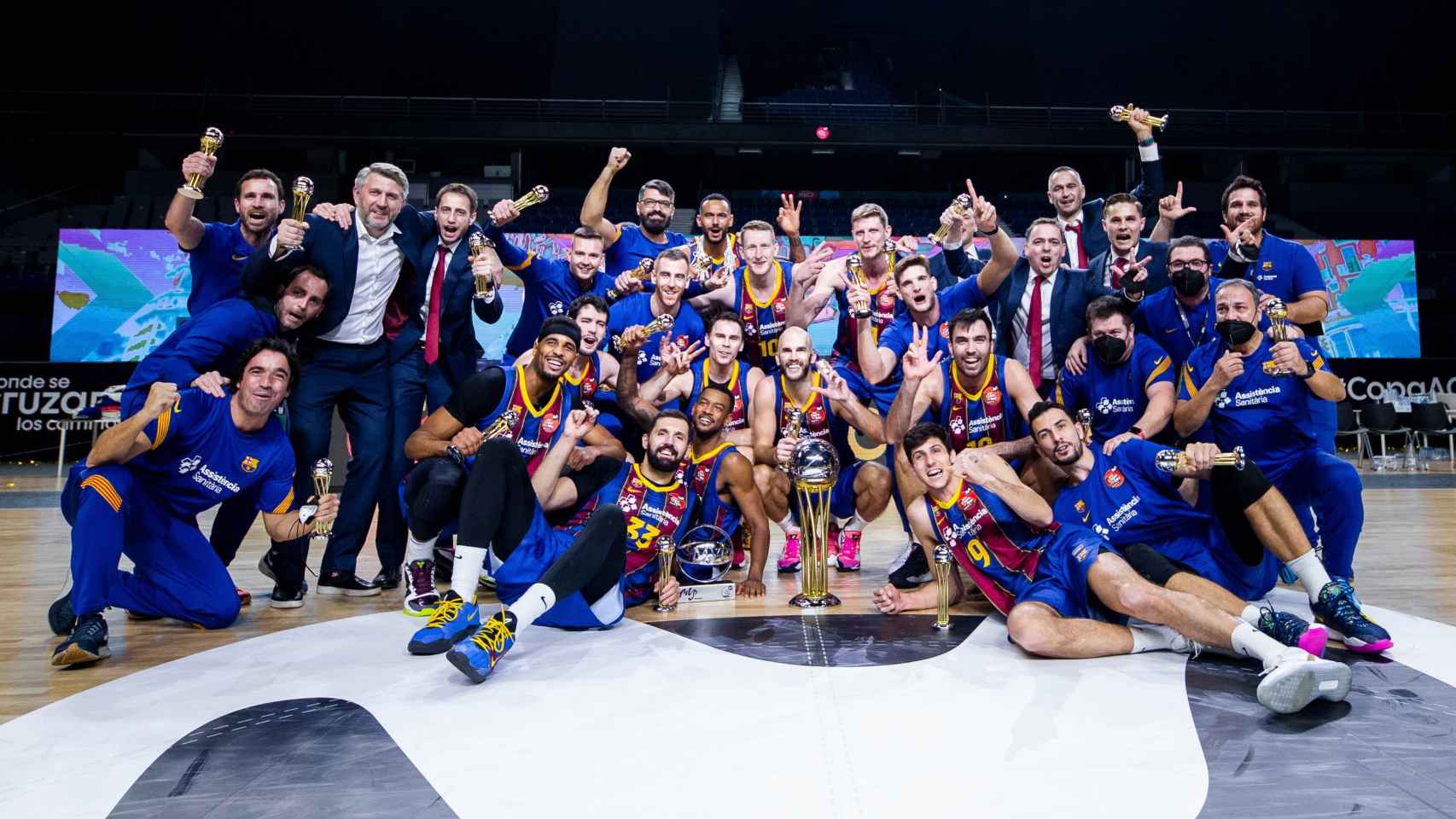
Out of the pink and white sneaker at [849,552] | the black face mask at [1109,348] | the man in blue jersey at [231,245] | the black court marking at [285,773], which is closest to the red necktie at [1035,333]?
the black face mask at [1109,348]

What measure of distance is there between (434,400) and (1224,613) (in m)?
3.71

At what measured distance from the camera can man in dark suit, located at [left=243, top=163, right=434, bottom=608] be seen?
165 inches

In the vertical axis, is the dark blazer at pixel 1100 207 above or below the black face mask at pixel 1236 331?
above

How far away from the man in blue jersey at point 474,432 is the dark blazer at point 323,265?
78 centimetres

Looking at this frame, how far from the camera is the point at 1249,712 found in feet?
8.07

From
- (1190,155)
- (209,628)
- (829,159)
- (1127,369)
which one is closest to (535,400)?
(209,628)

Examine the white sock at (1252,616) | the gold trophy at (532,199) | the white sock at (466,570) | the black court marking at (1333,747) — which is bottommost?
the black court marking at (1333,747)

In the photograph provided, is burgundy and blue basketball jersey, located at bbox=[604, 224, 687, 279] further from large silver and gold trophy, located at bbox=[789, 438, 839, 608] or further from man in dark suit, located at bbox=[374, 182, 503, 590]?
large silver and gold trophy, located at bbox=[789, 438, 839, 608]

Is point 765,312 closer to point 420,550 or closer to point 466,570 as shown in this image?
point 420,550

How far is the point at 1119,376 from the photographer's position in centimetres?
414

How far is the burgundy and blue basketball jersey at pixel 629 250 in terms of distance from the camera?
557 cm

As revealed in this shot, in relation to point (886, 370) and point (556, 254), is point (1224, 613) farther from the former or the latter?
point (556, 254)

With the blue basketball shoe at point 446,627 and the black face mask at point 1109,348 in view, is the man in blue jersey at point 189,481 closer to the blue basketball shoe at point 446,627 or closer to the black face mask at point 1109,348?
the blue basketball shoe at point 446,627

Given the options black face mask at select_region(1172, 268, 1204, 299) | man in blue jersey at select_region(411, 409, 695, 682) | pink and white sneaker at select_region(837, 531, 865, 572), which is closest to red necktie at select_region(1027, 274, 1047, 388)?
black face mask at select_region(1172, 268, 1204, 299)
